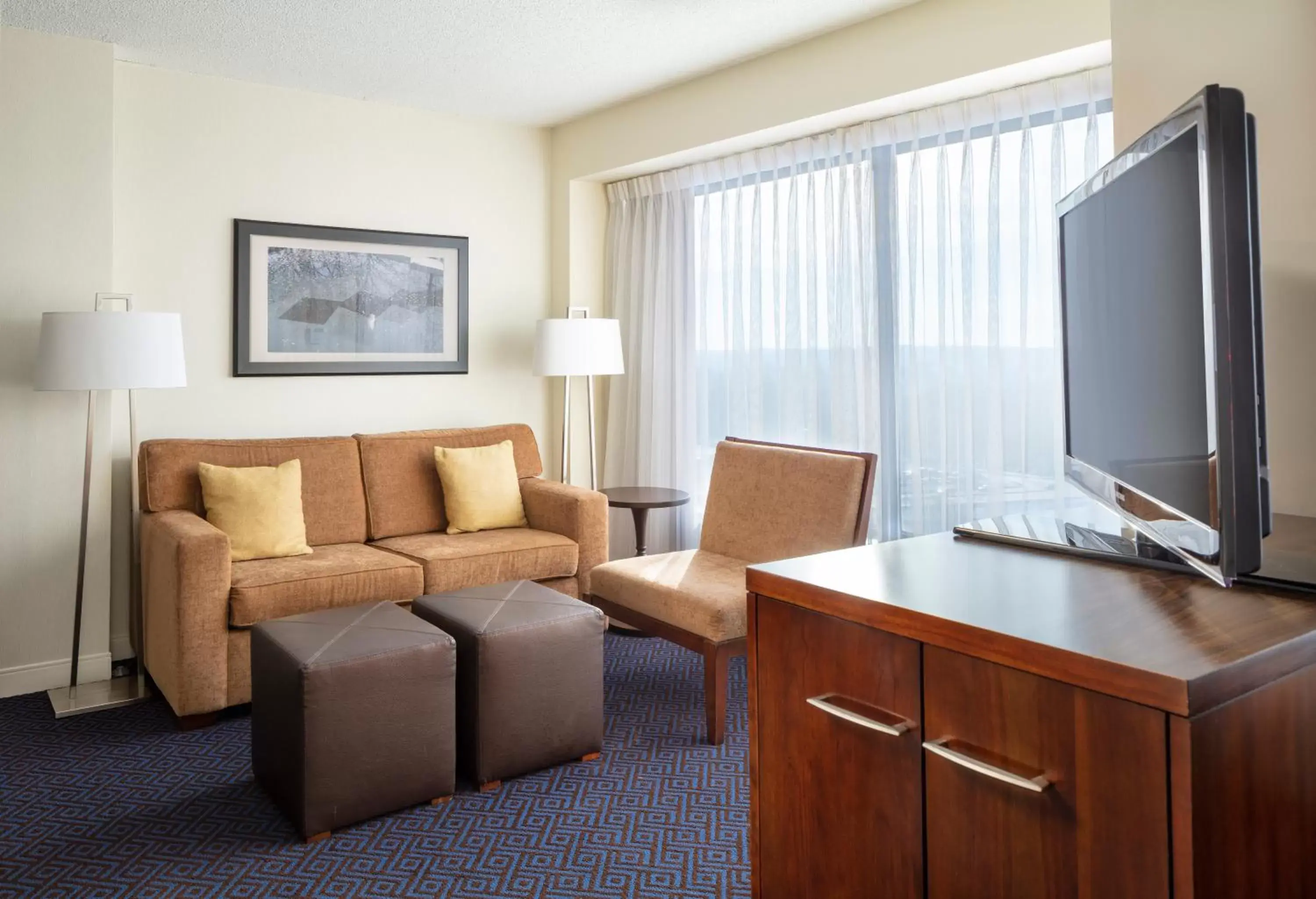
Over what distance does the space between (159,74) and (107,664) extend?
7.78ft

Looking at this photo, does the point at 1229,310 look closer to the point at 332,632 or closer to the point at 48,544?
the point at 332,632

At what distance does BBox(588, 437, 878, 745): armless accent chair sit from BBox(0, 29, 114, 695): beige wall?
6.62 ft

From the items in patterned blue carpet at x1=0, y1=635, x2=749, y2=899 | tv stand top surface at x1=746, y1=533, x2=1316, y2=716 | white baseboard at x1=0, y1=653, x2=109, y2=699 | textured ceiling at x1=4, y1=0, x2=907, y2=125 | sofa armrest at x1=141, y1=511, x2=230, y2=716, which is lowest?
patterned blue carpet at x1=0, y1=635, x2=749, y2=899

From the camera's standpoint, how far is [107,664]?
11.9ft

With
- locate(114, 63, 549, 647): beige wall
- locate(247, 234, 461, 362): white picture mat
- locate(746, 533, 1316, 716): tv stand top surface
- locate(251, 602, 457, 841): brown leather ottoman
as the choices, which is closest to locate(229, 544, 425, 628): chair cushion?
locate(251, 602, 457, 841): brown leather ottoman

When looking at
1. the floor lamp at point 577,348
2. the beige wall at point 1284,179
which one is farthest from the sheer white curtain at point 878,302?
the beige wall at point 1284,179

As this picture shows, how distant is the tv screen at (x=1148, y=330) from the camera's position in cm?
108

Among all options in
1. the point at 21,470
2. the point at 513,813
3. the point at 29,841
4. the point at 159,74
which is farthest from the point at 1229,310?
the point at 159,74

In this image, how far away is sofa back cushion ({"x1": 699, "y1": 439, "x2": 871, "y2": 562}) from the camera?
3.20 m

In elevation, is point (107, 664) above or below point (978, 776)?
below

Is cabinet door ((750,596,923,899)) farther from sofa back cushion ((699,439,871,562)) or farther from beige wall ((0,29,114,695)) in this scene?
beige wall ((0,29,114,695))

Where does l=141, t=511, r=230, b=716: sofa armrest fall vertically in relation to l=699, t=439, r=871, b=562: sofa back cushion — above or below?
below

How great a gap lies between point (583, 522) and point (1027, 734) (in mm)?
3062

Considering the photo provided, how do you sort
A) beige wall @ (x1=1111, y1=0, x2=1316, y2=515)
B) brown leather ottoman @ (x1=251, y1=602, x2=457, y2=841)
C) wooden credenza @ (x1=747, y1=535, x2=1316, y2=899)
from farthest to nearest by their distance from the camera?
1. brown leather ottoman @ (x1=251, y1=602, x2=457, y2=841)
2. beige wall @ (x1=1111, y1=0, x2=1316, y2=515)
3. wooden credenza @ (x1=747, y1=535, x2=1316, y2=899)
